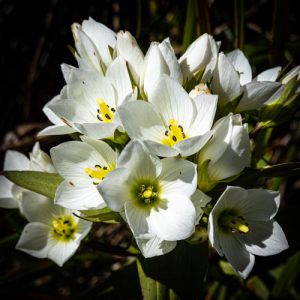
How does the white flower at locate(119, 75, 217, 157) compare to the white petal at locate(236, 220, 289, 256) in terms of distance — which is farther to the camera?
the white petal at locate(236, 220, 289, 256)

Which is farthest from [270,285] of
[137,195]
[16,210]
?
[16,210]

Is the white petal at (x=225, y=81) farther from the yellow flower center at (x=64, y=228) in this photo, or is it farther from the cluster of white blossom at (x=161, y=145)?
the yellow flower center at (x=64, y=228)

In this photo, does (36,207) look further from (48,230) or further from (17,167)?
(17,167)

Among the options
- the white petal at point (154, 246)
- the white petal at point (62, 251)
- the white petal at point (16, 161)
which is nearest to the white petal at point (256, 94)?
the white petal at point (154, 246)

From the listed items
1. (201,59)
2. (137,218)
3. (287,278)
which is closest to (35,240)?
(137,218)

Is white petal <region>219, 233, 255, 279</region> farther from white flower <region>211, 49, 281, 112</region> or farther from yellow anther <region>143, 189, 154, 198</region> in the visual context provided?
white flower <region>211, 49, 281, 112</region>

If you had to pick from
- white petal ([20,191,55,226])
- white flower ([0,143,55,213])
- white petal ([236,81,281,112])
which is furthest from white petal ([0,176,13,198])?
white petal ([236,81,281,112])
